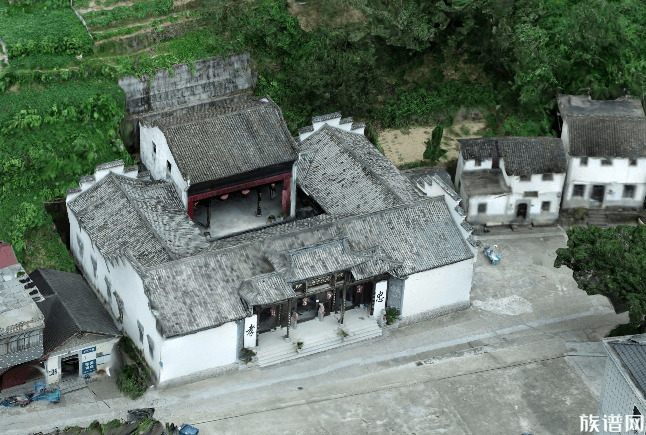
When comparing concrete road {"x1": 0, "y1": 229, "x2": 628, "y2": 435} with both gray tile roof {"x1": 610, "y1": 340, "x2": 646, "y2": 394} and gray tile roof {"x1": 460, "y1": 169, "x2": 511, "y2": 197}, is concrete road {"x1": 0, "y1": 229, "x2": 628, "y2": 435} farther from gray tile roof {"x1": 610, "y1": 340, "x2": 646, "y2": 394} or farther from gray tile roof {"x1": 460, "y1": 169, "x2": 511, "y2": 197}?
gray tile roof {"x1": 460, "y1": 169, "x2": 511, "y2": 197}

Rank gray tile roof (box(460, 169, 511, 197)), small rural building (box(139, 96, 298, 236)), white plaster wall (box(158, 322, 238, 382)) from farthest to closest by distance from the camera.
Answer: gray tile roof (box(460, 169, 511, 197)), small rural building (box(139, 96, 298, 236)), white plaster wall (box(158, 322, 238, 382))

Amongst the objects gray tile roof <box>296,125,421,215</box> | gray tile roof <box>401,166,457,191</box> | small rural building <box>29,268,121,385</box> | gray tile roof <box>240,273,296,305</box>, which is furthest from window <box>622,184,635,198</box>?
small rural building <box>29,268,121,385</box>

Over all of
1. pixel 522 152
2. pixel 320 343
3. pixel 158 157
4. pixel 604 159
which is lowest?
pixel 320 343

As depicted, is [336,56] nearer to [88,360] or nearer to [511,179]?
[511,179]

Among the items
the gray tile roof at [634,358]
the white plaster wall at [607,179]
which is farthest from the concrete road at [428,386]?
the white plaster wall at [607,179]

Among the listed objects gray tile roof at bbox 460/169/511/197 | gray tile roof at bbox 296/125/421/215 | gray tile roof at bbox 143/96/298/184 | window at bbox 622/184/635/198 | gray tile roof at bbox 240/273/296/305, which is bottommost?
gray tile roof at bbox 240/273/296/305

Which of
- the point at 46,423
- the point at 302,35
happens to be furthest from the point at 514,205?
the point at 46,423

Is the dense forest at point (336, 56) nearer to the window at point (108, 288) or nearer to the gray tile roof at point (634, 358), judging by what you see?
the window at point (108, 288)

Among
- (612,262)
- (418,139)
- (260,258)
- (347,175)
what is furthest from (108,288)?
(612,262)
